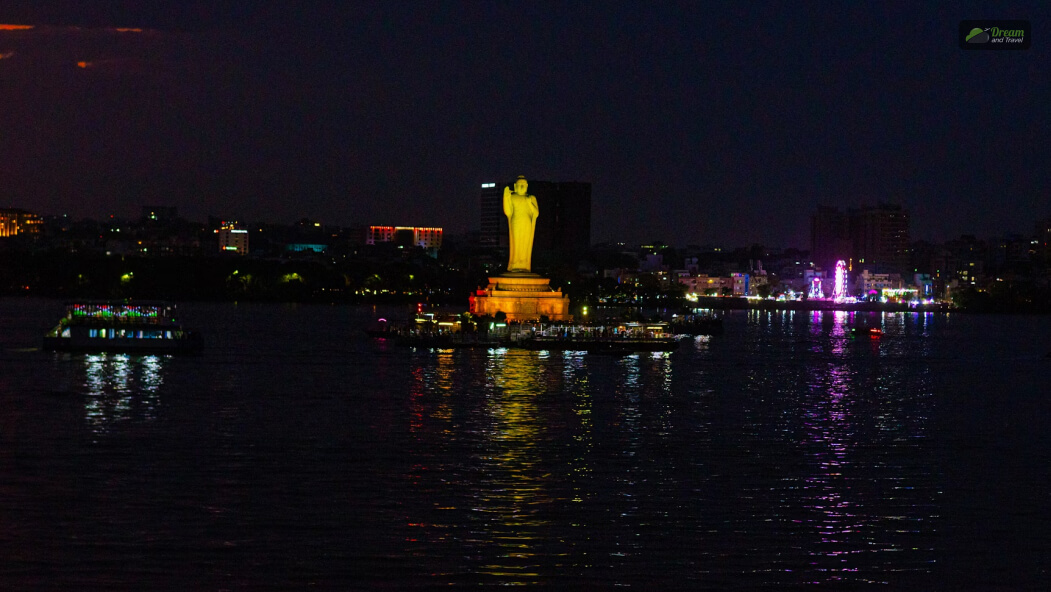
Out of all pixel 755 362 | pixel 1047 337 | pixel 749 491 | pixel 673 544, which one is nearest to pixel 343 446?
pixel 749 491

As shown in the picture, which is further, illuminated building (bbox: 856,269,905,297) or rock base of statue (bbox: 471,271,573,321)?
illuminated building (bbox: 856,269,905,297)

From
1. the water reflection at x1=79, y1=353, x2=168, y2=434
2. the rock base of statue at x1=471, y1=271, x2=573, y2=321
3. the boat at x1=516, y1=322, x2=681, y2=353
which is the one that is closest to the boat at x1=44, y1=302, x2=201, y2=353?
the water reflection at x1=79, y1=353, x2=168, y2=434

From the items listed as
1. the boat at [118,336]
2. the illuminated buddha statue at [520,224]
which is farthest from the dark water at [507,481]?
the illuminated buddha statue at [520,224]

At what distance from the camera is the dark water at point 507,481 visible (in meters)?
11.8

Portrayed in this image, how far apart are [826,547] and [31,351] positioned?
31430mm

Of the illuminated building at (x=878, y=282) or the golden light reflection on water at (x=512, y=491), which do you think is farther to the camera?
the illuminated building at (x=878, y=282)

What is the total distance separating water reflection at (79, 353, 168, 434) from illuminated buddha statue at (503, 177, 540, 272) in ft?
52.0

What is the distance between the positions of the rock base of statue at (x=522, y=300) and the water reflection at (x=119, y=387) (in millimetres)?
14242

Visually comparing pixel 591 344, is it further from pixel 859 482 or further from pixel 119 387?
pixel 859 482

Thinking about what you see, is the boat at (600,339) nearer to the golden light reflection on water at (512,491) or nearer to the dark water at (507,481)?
the dark water at (507,481)

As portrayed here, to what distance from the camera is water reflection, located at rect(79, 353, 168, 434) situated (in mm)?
22656

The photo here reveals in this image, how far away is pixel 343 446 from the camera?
64.0 feet

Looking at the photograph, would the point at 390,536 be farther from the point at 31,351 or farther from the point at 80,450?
the point at 31,351

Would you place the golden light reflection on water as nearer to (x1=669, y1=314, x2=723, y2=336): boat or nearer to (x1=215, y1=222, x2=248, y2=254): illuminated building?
(x1=669, y1=314, x2=723, y2=336): boat
